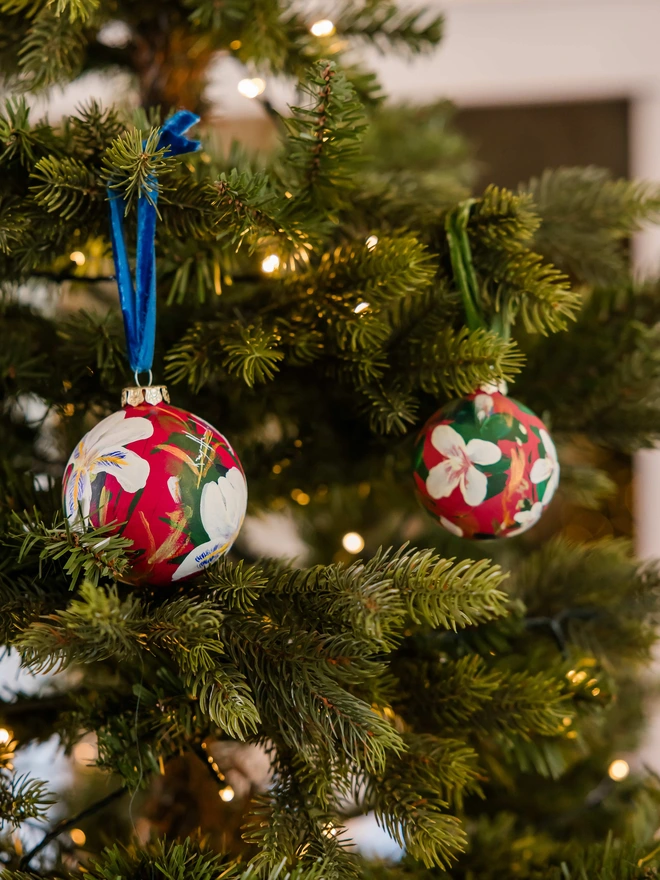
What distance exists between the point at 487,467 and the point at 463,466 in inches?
0.6

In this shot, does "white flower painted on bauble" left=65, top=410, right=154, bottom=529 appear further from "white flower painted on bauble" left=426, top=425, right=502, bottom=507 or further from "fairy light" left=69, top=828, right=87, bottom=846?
"fairy light" left=69, top=828, right=87, bottom=846

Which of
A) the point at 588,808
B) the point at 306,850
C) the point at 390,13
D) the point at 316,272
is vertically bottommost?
the point at 588,808

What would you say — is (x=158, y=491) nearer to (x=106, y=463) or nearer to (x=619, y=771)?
(x=106, y=463)

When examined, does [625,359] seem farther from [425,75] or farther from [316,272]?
[425,75]

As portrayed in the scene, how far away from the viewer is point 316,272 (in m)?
0.44

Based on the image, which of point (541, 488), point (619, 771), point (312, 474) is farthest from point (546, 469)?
point (619, 771)

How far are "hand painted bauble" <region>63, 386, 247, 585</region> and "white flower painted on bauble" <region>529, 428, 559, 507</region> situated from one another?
18 centimetres

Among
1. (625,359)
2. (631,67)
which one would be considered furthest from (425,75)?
(625,359)

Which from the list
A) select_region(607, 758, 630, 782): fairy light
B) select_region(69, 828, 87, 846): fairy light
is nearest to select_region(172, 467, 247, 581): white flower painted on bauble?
select_region(69, 828, 87, 846): fairy light

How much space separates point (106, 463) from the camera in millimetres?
336

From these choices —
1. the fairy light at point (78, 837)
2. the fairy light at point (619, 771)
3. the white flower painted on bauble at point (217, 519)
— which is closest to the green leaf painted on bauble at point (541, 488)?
the white flower painted on bauble at point (217, 519)

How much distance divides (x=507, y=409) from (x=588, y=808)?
384mm

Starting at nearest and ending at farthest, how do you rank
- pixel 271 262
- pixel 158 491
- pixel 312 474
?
pixel 158 491 → pixel 271 262 → pixel 312 474

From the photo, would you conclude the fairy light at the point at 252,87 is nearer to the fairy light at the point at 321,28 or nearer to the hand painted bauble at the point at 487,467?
the fairy light at the point at 321,28
